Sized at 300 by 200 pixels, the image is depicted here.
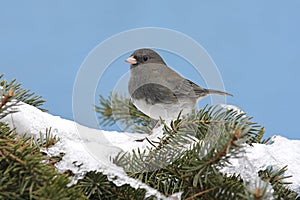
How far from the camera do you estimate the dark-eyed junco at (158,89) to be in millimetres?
1174

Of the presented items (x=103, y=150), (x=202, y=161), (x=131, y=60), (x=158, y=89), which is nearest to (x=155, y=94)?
(x=158, y=89)

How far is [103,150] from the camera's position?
67 cm

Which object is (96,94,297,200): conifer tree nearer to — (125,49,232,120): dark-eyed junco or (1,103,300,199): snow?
(1,103,300,199): snow

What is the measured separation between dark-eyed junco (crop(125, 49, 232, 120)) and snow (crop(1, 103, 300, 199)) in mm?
345

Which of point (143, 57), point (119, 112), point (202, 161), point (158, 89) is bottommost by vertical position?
point (202, 161)

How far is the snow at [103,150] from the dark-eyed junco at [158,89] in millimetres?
345

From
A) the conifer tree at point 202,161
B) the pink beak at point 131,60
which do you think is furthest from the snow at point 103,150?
the pink beak at point 131,60

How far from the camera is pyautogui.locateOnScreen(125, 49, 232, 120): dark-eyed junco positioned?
1174 mm

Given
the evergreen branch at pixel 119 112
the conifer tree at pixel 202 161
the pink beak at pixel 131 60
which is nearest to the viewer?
the conifer tree at pixel 202 161

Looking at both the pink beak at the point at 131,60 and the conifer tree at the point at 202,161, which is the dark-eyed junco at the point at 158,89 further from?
the conifer tree at the point at 202,161

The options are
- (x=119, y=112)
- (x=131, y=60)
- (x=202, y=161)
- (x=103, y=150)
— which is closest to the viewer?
(x=202, y=161)

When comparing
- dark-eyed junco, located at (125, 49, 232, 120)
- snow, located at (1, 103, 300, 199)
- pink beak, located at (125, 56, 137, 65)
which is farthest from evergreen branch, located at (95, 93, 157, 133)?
snow, located at (1, 103, 300, 199)

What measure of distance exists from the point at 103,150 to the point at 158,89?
59 cm

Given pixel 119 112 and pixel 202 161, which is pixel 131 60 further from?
pixel 202 161
